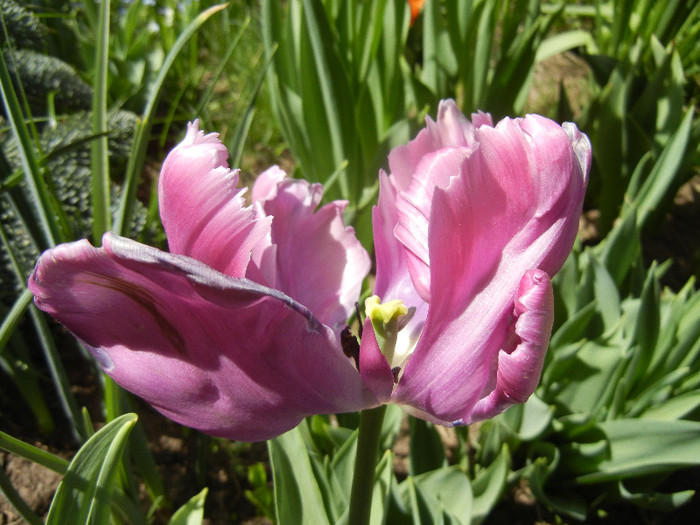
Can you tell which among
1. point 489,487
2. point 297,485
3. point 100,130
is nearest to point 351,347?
point 297,485

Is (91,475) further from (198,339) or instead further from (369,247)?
(369,247)

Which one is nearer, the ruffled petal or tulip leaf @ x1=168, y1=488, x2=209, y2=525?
the ruffled petal

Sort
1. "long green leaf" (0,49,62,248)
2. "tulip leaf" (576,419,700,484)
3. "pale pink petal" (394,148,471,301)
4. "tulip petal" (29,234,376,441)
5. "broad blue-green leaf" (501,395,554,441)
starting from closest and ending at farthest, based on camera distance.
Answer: "tulip petal" (29,234,376,441), "pale pink petal" (394,148,471,301), "long green leaf" (0,49,62,248), "tulip leaf" (576,419,700,484), "broad blue-green leaf" (501,395,554,441)

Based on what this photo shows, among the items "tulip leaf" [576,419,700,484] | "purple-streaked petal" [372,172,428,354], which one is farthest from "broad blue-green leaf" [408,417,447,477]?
"purple-streaked petal" [372,172,428,354]

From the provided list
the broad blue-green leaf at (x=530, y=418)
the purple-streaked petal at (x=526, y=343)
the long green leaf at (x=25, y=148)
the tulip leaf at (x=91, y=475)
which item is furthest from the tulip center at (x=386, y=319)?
the broad blue-green leaf at (x=530, y=418)

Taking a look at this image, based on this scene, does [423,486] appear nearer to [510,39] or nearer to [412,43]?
[510,39]

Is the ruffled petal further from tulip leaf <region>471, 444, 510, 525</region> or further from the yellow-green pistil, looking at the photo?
tulip leaf <region>471, 444, 510, 525</region>
